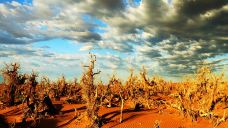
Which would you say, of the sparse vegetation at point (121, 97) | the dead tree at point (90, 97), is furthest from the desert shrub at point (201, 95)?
the dead tree at point (90, 97)

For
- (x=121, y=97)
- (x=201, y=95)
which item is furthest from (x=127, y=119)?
(x=201, y=95)

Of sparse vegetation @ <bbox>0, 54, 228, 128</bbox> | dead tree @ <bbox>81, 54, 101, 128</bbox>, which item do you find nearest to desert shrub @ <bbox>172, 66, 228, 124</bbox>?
sparse vegetation @ <bbox>0, 54, 228, 128</bbox>

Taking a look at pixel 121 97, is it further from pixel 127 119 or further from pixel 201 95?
pixel 201 95

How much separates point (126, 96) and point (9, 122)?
33.9 feet

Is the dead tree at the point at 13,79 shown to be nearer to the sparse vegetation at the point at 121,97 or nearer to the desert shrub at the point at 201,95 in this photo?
the sparse vegetation at the point at 121,97

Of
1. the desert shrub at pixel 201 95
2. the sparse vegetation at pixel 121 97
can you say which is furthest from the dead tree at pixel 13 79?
the desert shrub at pixel 201 95

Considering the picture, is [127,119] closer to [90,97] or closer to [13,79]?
[90,97]

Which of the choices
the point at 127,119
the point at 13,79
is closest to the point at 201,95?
the point at 127,119

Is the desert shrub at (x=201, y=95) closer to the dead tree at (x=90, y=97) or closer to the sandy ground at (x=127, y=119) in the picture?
the sandy ground at (x=127, y=119)

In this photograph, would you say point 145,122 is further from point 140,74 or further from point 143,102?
point 140,74

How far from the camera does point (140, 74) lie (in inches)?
1270

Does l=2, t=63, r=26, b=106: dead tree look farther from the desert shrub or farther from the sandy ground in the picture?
the desert shrub

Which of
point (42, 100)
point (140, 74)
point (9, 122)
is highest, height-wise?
point (140, 74)

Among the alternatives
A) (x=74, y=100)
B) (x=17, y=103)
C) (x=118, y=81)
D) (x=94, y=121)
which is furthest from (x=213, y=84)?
(x=17, y=103)
